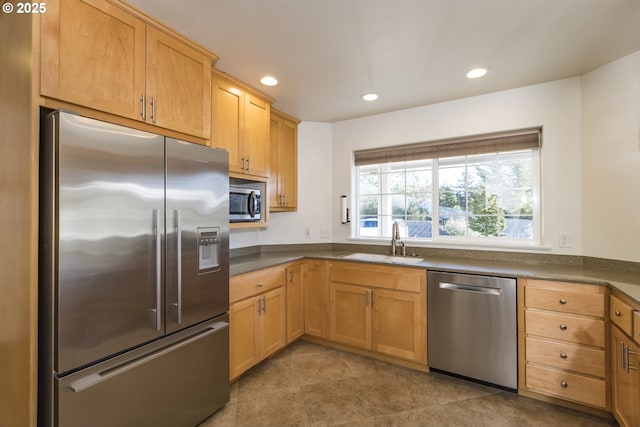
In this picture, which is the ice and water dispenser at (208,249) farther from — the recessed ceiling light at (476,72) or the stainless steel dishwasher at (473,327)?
the recessed ceiling light at (476,72)

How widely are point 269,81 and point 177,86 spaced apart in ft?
2.85

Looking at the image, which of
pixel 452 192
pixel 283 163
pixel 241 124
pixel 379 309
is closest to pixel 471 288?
pixel 379 309

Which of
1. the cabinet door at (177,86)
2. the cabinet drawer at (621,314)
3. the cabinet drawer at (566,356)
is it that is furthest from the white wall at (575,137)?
the cabinet door at (177,86)

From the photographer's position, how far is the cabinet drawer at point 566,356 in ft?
6.18

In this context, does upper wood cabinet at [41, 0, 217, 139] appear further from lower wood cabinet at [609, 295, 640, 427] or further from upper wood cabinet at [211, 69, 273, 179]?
lower wood cabinet at [609, 295, 640, 427]

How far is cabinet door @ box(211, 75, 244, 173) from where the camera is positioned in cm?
233

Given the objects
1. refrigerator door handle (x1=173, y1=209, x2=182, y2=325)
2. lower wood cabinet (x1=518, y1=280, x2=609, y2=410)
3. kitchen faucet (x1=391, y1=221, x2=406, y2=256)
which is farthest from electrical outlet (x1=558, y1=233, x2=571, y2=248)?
refrigerator door handle (x1=173, y1=209, x2=182, y2=325)

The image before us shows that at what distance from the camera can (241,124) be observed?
2.56 metres

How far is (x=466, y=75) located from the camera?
239 centimetres

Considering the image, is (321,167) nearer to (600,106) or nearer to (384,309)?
(384,309)

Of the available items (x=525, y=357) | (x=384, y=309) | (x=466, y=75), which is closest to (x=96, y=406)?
(x=384, y=309)

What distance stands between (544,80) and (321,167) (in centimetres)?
227

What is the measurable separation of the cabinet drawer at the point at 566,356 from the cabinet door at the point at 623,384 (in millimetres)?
78

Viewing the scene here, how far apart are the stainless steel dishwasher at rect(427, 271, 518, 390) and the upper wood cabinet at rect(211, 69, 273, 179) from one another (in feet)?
6.11
